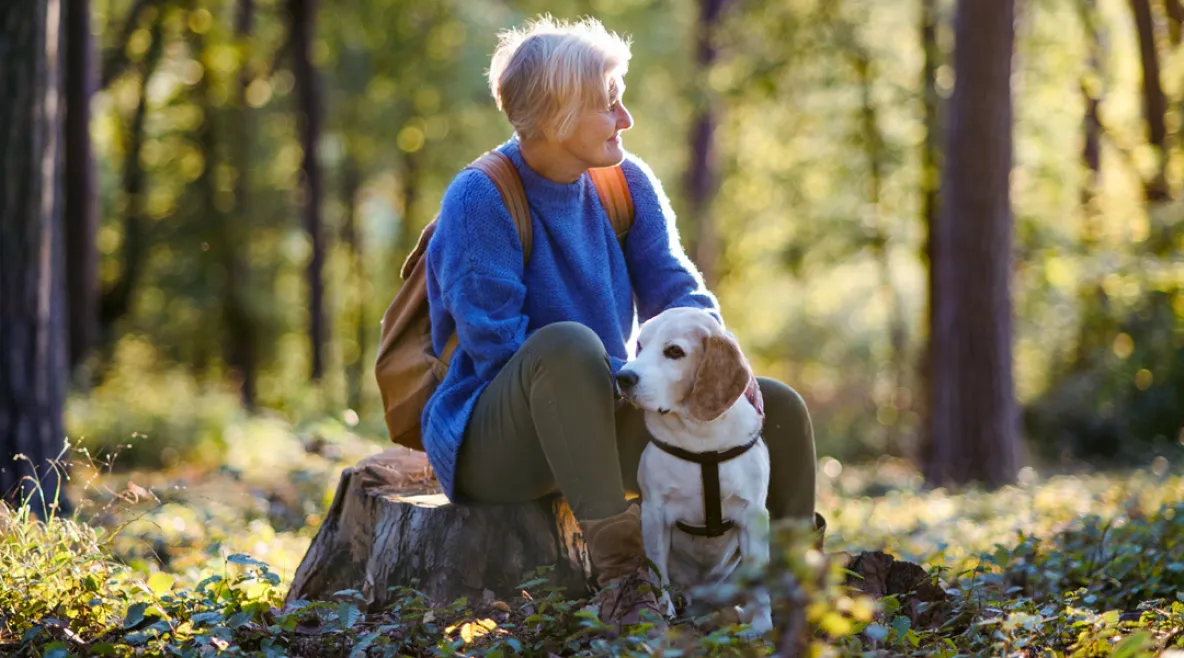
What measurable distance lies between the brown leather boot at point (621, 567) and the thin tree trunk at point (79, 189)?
9116mm

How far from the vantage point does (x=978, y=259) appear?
960cm

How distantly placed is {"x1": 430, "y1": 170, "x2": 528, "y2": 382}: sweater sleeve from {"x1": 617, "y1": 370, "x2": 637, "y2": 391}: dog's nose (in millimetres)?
394

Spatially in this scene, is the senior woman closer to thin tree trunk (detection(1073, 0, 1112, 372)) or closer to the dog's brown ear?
the dog's brown ear

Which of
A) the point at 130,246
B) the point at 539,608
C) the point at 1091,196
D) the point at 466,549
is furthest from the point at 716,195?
the point at 539,608

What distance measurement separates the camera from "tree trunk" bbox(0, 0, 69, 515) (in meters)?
5.73

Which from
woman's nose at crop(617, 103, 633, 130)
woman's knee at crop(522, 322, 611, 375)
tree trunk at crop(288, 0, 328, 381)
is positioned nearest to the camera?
woman's knee at crop(522, 322, 611, 375)

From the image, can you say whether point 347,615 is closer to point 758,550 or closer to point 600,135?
point 758,550

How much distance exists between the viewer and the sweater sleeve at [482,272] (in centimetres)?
362

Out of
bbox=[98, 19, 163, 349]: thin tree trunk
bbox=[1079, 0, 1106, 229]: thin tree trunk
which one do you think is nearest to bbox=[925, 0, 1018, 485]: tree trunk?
bbox=[1079, 0, 1106, 229]: thin tree trunk

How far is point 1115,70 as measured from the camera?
60.8ft

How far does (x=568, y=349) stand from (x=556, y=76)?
929 mm

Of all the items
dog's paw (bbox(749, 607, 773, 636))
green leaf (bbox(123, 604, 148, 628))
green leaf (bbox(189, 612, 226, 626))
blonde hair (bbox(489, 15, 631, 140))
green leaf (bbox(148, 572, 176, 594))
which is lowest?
dog's paw (bbox(749, 607, 773, 636))

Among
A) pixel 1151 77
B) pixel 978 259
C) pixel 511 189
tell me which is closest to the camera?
pixel 511 189

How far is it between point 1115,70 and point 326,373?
45.7 ft
